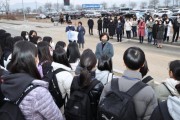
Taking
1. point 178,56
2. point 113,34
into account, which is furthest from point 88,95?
point 113,34

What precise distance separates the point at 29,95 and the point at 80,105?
43.6 inches

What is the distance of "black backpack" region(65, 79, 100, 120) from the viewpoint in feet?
11.1

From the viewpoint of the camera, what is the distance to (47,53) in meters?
Result: 4.10

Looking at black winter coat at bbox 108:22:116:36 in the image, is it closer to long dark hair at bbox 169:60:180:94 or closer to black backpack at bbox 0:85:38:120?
long dark hair at bbox 169:60:180:94

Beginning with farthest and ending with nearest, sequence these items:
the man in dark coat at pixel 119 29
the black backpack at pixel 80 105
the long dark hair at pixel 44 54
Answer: the man in dark coat at pixel 119 29
the long dark hair at pixel 44 54
the black backpack at pixel 80 105

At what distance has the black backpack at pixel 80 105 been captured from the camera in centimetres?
337

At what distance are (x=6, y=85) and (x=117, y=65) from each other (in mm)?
9312

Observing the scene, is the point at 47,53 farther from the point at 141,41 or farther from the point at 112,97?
the point at 141,41

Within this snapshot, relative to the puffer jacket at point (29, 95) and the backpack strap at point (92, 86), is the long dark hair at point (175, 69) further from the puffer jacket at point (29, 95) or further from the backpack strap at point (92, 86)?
the puffer jacket at point (29, 95)

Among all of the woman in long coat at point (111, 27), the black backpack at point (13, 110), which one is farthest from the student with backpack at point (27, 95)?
the woman in long coat at point (111, 27)

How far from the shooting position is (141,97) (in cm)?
275

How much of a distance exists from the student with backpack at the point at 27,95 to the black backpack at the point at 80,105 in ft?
2.53

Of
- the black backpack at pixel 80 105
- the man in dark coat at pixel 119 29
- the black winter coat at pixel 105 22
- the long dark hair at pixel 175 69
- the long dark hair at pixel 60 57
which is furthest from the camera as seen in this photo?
the black winter coat at pixel 105 22

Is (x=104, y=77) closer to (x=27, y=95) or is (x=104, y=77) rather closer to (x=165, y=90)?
(x=165, y=90)
